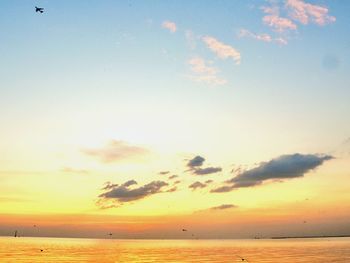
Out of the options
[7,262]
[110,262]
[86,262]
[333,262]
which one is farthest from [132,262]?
[333,262]

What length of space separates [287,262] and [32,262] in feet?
235

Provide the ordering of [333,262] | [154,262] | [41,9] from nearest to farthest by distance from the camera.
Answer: [41,9], [333,262], [154,262]

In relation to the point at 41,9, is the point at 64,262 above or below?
below

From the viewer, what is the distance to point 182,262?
106 meters

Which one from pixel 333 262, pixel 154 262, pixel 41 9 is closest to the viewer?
pixel 41 9

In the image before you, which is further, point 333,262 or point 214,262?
point 214,262

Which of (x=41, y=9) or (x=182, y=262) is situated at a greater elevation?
(x=41, y=9)

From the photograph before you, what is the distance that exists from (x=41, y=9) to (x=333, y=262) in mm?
92389

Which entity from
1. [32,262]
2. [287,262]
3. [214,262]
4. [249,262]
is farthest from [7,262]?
[287,262]

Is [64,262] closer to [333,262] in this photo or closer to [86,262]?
[86,262]

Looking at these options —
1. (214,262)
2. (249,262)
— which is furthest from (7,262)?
(249,262)

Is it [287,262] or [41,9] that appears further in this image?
[287,262]

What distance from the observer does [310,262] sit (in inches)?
4038

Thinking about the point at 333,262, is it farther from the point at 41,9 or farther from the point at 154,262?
the point at 41,9
